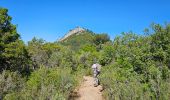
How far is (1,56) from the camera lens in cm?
2152

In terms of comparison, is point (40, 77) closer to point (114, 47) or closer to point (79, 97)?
point (79, 97)

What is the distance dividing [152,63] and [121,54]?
2.31 meters

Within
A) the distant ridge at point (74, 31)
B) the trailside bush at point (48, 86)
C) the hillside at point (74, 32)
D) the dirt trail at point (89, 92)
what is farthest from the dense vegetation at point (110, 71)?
the distant ridge at point (74, 31)

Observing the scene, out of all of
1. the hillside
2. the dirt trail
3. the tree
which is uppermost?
the hillside

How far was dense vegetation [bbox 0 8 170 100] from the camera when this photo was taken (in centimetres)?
1291

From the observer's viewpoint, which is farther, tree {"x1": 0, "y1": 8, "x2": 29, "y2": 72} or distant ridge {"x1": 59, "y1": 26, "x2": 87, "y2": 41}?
distant ridge {"x1": 59, "y1": 26, "x2": 87, "y2": 41}

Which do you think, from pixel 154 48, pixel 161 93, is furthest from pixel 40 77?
pixel 154 48

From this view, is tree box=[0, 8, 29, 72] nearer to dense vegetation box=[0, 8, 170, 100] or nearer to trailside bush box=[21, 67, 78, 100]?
dense vegetation box=[0, 8, 170, 100]

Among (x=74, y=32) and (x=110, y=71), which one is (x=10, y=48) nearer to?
(x=110, y=71)

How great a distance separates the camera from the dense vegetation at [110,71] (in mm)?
12906

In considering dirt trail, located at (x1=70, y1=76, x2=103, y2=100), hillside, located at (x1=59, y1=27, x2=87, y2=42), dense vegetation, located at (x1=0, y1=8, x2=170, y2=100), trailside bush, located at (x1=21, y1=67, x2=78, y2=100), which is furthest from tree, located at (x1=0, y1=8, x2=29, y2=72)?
hillside, located at (x1=59, y1=27, x2=87, y2=42)

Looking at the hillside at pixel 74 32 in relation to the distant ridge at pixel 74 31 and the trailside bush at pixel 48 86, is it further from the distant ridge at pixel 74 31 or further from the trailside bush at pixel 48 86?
the trailside bush at pixel 48 86

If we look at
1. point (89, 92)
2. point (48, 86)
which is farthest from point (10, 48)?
point (48, 86)

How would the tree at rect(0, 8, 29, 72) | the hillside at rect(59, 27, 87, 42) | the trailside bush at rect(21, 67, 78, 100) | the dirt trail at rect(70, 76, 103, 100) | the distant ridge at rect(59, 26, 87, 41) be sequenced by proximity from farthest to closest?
the distant ridge at rect(59, 26, 87, 41) → the hillside at rect(59, 27, 87, 42) → the tree at rect(0, 8, 29, 72) → the dirt trail at rect(70, 76, 103, 100) → the trailside bush at rect(21, 67, 78, 100)
